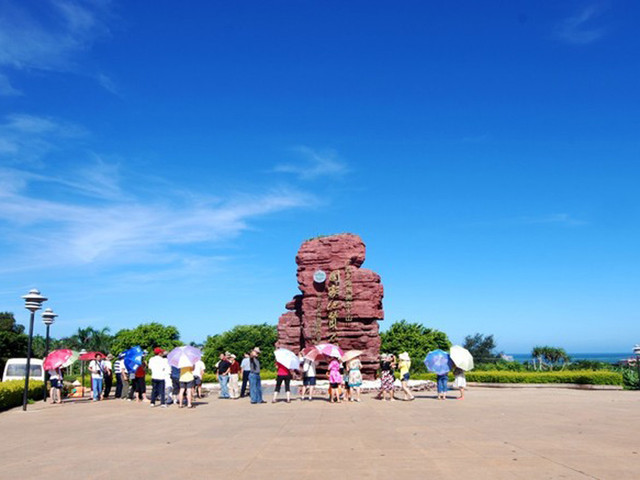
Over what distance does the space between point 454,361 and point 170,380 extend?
9861 millimetres

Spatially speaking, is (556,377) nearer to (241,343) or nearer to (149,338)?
(241,343)

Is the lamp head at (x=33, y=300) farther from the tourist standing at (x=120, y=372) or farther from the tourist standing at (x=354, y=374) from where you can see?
the tourist standing at (x=354, y=374)

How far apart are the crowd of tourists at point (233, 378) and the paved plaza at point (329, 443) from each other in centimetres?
191

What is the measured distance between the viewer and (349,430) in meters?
11.2

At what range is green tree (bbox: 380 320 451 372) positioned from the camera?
41.8 m

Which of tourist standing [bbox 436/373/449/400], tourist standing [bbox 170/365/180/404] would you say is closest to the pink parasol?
tourist standing [bbox 170/365/180/404]

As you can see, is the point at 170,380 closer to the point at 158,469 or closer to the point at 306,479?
the point at 158,469

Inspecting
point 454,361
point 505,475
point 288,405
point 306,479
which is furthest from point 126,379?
point 505,475

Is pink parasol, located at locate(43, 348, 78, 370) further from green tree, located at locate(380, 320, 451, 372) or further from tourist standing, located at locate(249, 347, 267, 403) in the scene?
green tree, located at locate(380, 320, 451, 372)

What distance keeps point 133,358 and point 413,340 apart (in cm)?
2718

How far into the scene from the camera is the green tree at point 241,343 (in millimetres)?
45656

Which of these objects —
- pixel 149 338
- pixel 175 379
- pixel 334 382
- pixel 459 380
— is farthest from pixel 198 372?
pixel 149 338

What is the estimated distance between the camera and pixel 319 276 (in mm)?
31016

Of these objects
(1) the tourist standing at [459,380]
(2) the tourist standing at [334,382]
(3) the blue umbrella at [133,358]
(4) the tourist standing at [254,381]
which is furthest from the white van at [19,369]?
(1) the tourist standing at [459,380]
